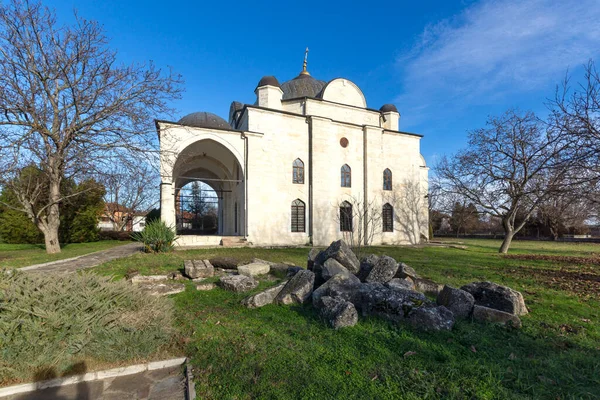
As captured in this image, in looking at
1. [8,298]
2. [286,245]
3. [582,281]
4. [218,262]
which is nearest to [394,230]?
[286,245]

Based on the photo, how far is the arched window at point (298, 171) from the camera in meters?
19.2

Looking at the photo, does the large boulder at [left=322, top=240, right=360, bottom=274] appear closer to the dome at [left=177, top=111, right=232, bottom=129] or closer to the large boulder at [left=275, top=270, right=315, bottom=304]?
the large boulder at [left=275, top=270, right=315, bottom=304]

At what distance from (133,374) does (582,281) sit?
34.5 ft

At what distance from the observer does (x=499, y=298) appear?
4758 mm

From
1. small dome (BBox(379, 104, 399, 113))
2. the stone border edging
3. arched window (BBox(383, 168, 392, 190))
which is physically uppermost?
small dome (BBox(379, 104, 399, 113))

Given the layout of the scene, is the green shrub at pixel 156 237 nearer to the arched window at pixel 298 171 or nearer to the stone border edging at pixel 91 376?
the arched window at pixel 298 171

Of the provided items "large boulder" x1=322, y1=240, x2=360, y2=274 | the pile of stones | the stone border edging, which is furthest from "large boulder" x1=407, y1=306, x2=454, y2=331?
the stone border edging

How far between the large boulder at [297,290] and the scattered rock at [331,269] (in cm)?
40

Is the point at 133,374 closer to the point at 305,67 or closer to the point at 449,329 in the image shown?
the point at 449,329

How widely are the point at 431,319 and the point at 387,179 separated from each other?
18.7 meters

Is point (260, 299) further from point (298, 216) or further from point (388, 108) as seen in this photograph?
point (388, 108)

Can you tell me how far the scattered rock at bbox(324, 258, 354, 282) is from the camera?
237 inches

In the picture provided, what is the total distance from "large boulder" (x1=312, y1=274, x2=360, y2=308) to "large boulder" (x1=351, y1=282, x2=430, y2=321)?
0.21 m

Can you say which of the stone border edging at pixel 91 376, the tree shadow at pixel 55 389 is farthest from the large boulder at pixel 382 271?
the tree shadow at pixel 55 389
